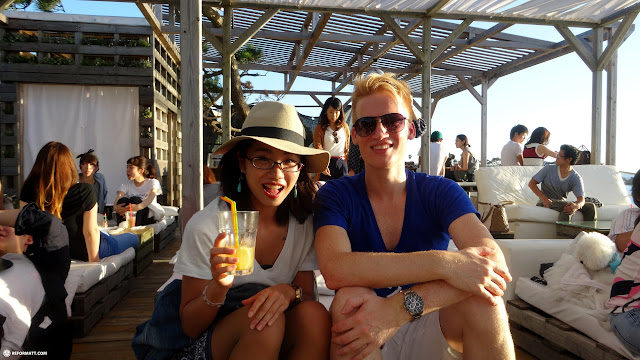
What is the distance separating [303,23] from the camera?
7.73m


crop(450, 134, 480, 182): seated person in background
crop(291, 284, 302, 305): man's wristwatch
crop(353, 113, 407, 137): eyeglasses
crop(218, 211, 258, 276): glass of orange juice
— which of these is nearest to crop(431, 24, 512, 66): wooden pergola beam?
crop(450, 134, 480, 182): seated person in background

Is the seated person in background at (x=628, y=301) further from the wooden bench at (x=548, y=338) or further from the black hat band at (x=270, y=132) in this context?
the black hat band at (x=270, y=132)

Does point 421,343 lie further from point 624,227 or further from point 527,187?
point 527,187

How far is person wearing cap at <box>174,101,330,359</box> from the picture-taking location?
129 cm

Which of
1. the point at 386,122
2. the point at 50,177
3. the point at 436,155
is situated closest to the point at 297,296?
the point at 386,122

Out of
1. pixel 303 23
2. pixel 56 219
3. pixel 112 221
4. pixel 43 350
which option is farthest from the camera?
pixel 303 23

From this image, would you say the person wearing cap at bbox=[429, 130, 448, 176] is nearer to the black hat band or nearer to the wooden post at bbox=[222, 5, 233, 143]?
the wooden post at bbox=[222, 5, 233, 143]

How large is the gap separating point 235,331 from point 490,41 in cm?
837

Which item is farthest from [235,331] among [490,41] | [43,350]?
[490,41]

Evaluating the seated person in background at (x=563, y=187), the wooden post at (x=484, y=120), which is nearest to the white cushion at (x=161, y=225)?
the seated person in background at (x=563, y=187)

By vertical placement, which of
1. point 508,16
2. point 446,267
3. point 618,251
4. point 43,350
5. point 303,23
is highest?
point 303,23

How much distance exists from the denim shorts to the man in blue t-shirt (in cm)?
84

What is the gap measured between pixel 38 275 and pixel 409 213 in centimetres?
208

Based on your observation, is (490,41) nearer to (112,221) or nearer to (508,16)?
(508,16)
